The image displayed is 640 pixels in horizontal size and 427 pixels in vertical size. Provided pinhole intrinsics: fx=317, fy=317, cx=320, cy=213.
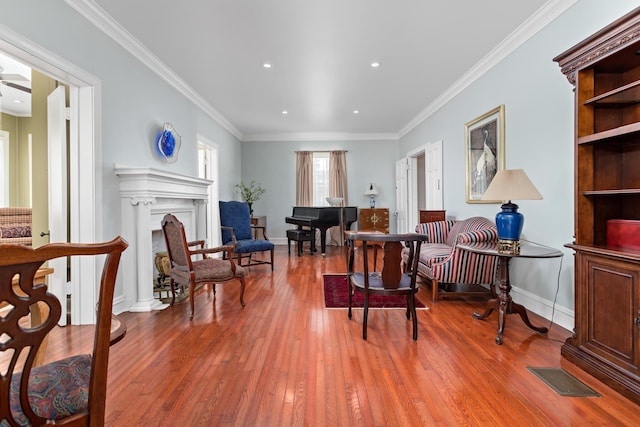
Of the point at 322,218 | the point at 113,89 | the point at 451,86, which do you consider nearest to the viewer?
the point at 113,89

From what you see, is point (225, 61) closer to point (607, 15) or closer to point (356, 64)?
point (356, 64)

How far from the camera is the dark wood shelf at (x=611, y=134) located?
1.72 m

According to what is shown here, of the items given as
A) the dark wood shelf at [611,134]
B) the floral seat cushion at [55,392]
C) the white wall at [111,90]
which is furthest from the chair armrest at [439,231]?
the floral seat cushion at [55,392]

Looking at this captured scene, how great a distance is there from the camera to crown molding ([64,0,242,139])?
2645mm

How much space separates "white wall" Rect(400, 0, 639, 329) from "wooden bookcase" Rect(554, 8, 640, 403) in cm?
51

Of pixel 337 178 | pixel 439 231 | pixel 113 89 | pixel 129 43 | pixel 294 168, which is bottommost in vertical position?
pixel 439 231

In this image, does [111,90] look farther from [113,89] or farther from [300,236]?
[300,236]

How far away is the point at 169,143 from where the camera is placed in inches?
157

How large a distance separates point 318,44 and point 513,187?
2.39 m

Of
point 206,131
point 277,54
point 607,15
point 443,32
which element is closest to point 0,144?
point 206,131

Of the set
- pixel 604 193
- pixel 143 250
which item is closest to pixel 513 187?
pixel 604 193

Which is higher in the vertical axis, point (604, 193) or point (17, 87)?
point (17, 87)

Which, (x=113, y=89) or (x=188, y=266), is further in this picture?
(x=113, y=89)

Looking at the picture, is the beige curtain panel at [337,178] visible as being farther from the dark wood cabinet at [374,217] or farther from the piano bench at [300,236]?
the piano bench at [300,236]
